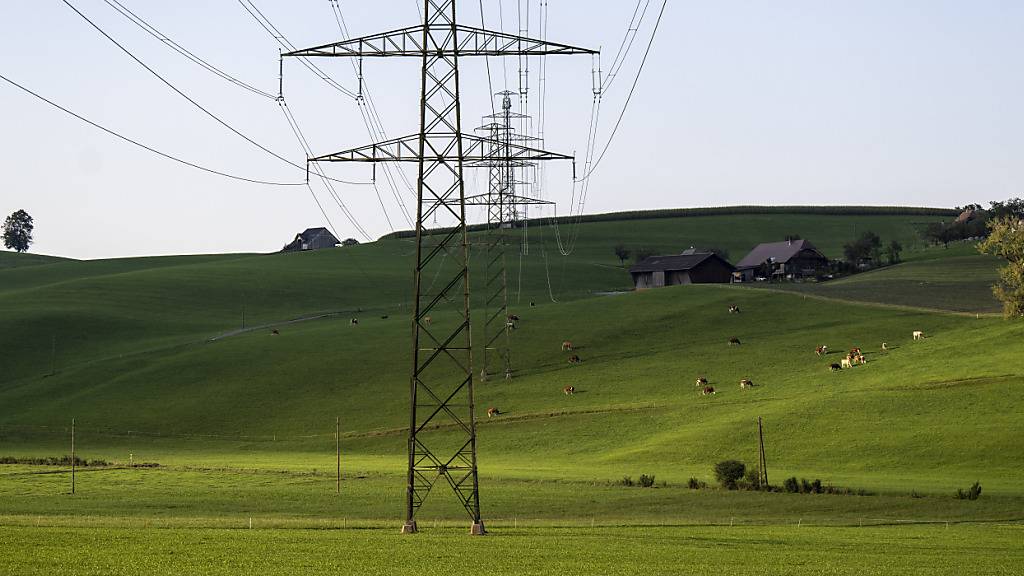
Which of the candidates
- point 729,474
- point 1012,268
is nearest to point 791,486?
point 729,474

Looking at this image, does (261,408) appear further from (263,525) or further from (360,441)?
(263,525)

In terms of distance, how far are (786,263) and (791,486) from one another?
120 m

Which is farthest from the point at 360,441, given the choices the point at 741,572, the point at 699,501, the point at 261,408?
the point at 741,572

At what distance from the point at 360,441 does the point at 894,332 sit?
49.0 metres

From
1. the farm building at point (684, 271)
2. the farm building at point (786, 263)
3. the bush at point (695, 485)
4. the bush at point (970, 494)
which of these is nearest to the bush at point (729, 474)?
the bush at point (695, 485)

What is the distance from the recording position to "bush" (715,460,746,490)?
5867 cm

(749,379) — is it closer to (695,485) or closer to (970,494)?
(695,485)

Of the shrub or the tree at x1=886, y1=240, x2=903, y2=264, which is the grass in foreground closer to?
the shrub

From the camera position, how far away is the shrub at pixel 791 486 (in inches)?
2222

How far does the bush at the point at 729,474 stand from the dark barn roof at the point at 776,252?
389ft

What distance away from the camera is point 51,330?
411ft

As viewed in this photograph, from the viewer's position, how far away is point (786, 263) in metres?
173

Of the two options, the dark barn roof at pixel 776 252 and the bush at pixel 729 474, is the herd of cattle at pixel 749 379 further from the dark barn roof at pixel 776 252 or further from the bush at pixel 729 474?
the dark barn roof at pixel 776 252

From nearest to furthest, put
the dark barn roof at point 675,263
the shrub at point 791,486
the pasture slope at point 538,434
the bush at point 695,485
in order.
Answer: the pasture slope at point 538,434, the shrub at point 791,486, the bush at point 695,485, the dark barn roof at point 675,263
